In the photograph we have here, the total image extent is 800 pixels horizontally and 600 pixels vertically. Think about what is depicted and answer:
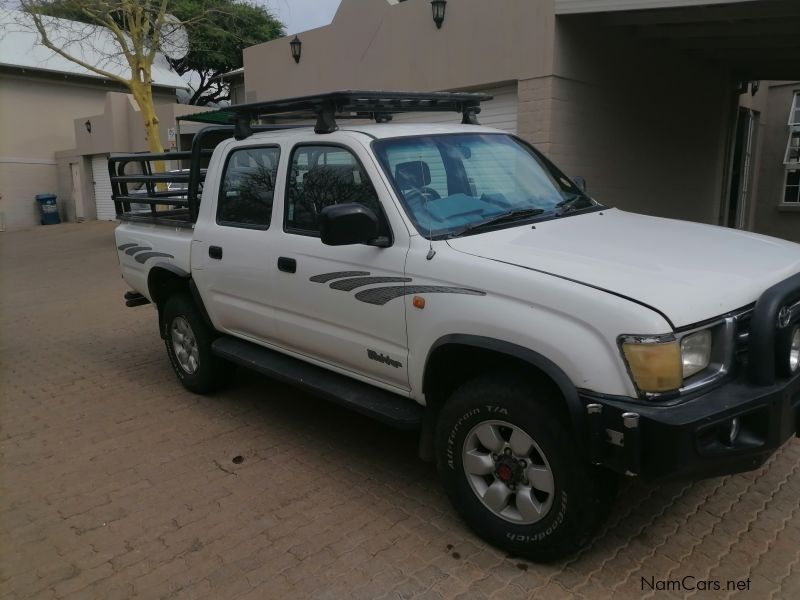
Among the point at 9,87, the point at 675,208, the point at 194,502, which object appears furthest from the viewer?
the point at 9,87

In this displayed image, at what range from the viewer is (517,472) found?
300cm

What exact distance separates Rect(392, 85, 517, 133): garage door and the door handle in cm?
519

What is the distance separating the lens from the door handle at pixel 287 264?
13.1 ft

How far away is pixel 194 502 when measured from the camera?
375cm

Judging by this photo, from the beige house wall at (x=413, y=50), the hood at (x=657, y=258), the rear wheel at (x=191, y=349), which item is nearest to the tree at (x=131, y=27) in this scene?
the beige house wall at (x=413, y=50)

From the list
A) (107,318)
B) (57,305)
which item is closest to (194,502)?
(107,318)

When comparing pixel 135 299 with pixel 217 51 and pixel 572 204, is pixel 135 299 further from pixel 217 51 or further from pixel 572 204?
pixel 217 51

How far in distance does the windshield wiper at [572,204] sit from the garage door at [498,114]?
489 centimetres

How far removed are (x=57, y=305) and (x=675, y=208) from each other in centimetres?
985

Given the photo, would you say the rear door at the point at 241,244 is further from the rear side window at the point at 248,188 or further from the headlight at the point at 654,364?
the headlight at the point at 654,364

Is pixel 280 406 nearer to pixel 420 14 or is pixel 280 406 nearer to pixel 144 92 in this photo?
pixel 420 14

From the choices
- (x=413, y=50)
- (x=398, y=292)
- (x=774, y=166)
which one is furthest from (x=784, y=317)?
(x=774, y=166)

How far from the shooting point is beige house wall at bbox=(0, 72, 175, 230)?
24.6 m

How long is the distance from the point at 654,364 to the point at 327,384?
202cm
